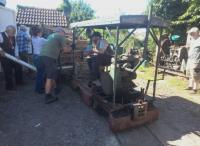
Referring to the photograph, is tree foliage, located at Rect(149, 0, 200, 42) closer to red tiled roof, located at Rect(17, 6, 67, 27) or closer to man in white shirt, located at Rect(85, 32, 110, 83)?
red tiled roof, located at Rect(17, 6, 67, 27)

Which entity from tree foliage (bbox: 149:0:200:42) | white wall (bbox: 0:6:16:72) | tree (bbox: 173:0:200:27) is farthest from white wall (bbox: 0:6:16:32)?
tree (bbox: 173:0:200:27)

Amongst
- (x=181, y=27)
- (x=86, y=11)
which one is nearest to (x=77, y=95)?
(x=181, y=27)

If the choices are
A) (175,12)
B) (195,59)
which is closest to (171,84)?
(195,59)

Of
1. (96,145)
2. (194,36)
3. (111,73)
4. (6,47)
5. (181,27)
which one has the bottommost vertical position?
(96,145)

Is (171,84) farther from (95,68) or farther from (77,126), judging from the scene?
(77,126)

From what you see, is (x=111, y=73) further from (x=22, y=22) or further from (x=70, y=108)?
(x=22, y=22)

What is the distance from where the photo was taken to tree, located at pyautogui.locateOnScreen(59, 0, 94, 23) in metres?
35.8

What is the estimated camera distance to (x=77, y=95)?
23.7 feet

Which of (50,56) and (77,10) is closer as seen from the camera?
(50,56)

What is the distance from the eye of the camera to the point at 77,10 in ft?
129

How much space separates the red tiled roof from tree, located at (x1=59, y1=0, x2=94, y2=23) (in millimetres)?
18714

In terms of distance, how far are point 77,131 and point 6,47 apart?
3801 millimetres

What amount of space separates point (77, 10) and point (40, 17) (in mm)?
24061

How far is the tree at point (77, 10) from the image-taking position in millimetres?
35812
